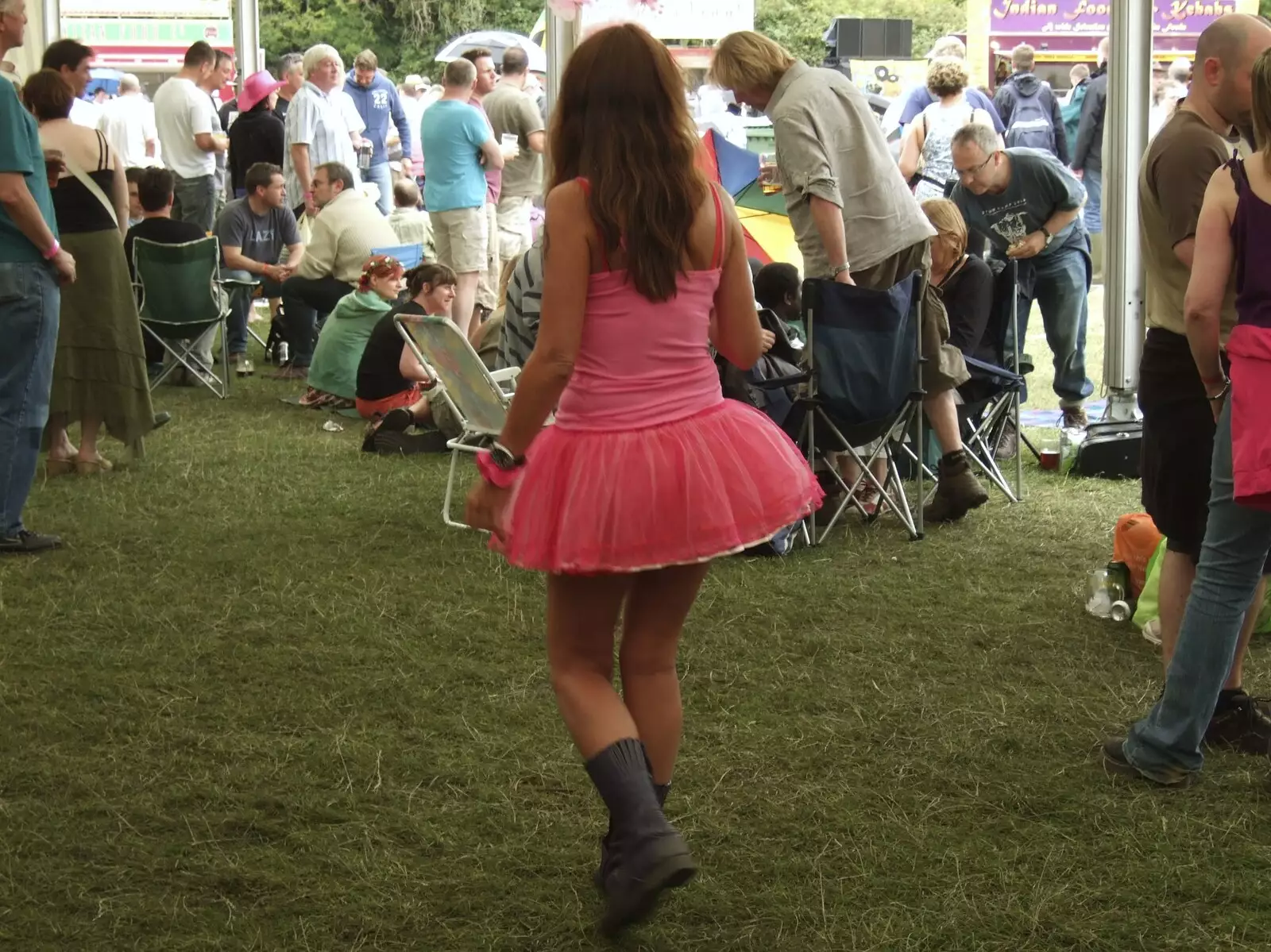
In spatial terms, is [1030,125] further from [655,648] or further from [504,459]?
[504,459]

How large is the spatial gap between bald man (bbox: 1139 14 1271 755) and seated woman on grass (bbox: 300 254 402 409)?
17.4 ft

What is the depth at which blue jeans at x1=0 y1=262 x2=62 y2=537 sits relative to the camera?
5035mm

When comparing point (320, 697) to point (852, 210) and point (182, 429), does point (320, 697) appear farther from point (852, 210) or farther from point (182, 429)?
point (182, 429)

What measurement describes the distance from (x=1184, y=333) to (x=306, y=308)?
6864 mm

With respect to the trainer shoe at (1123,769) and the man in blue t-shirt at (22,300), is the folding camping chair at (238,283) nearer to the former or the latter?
the man in blue t-shirt at (22,300)

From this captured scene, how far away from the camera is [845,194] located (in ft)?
17.5

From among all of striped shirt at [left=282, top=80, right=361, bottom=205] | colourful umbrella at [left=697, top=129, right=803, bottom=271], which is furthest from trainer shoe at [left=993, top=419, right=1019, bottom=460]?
striped shirt at [left=282, top=80, right=361, bottom=205]

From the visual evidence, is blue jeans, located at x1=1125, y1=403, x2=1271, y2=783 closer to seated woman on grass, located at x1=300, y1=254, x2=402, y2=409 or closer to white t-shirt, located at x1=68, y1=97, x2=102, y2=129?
seated woman on grass, located at x1=300, y1=254, x2=402, y2=409

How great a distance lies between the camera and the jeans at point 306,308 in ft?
29.7

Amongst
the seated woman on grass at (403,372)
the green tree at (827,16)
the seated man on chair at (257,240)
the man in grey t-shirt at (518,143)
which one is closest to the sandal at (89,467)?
the seated woman on grass at (403,372)

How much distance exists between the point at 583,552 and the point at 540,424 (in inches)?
8.0

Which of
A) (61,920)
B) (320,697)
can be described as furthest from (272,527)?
(61,920)

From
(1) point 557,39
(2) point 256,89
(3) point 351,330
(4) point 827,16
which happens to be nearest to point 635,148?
(1) point 557,39

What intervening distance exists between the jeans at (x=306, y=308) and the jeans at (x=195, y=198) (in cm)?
155
